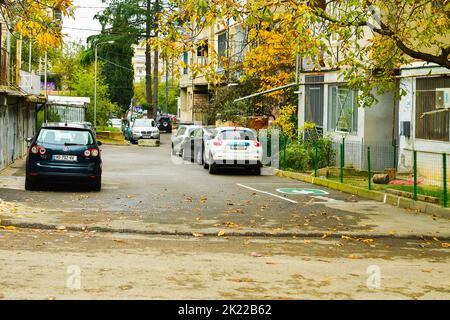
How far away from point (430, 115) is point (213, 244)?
39.3ft

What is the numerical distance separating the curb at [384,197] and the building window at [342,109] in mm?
2907

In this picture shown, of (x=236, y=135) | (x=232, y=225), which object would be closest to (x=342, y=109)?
(x=236, y=135)

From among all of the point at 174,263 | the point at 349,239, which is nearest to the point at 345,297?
the point at 174,263

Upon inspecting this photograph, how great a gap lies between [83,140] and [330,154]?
1042 cm

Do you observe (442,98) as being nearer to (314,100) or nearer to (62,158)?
(62,158)

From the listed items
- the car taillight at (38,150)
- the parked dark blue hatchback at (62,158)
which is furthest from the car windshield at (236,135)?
the car taillight at (38,150)

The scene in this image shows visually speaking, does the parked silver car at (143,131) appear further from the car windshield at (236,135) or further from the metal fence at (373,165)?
the car windshield at (236,135)

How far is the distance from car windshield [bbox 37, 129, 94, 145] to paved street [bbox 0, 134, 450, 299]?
1.25m

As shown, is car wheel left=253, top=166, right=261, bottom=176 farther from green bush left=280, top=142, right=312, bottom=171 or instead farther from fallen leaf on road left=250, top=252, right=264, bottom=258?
fallen leaf on road left=250, top=252, right=264, bottom=258

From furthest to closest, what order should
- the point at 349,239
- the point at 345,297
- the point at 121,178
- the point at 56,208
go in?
1. the point at 121,178
2. the point at 56,208
3. the point at 349,239
4. the point at 345,297

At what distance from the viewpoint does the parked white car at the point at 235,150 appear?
85.3ft

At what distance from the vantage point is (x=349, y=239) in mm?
12414

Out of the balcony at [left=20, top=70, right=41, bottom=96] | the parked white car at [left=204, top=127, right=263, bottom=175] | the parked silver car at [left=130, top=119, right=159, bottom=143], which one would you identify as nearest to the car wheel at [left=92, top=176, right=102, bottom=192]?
the parked white car at [left=204, top=127, right=263, bottom=175]
